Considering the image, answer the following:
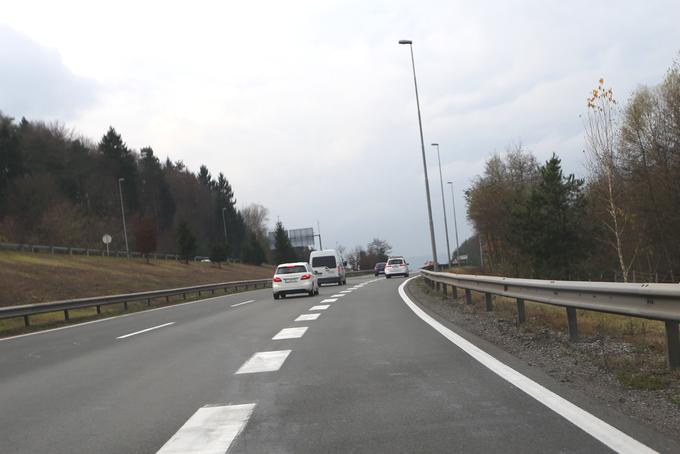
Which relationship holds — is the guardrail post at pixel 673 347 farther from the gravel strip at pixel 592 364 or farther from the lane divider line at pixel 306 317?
the lane divider line at pixel 306 317

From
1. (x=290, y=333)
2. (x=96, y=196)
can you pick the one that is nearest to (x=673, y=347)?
(x=290, y=333)

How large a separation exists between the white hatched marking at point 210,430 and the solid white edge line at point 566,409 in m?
2.34

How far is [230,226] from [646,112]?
4310 inches

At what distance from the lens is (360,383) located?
6277 mm

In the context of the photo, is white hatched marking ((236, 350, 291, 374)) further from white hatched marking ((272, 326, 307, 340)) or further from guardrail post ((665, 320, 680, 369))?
guardrail post ((665, 320, 680, 369))

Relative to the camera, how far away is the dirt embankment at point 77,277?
119 ft

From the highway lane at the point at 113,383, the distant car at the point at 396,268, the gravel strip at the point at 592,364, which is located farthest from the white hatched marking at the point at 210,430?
the distant car at the point at 396,268

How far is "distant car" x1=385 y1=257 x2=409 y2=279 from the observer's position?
161 ft

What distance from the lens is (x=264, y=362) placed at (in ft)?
26.1

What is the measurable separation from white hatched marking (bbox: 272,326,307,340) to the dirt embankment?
23888mm

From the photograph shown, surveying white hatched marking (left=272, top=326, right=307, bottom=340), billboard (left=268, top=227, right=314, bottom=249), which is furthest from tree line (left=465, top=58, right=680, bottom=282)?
billboard (left=268, top=227, right=314, bottom=249)

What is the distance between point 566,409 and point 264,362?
13.4 ft

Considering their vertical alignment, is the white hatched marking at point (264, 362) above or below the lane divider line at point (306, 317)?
above

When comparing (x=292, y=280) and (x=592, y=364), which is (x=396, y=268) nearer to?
(x=292, y=280)
